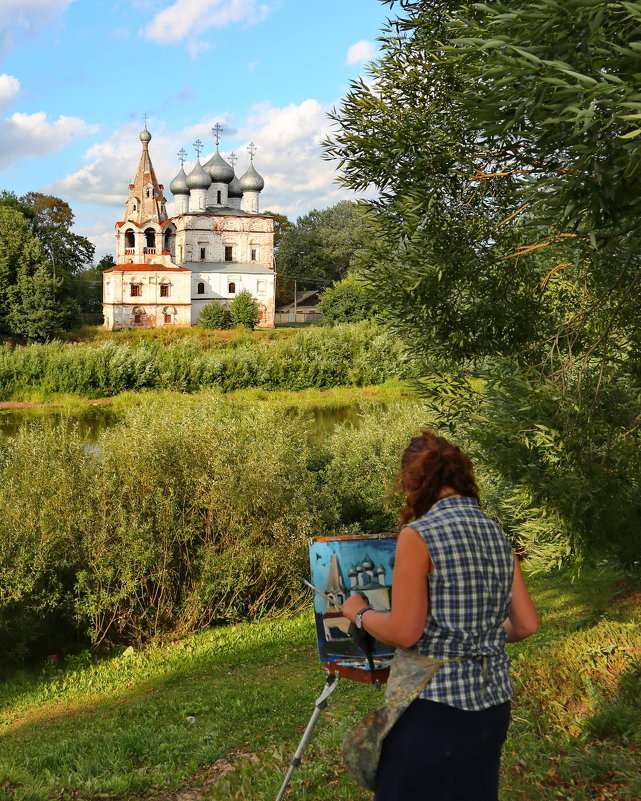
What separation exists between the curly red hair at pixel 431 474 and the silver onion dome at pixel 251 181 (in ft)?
233

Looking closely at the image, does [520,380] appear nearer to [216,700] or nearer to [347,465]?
[216,700]

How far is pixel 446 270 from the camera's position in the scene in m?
8.49

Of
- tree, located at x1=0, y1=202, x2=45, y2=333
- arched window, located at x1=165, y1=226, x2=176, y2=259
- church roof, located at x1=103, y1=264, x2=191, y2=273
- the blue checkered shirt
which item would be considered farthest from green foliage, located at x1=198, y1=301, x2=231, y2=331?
the blue checkered shirt

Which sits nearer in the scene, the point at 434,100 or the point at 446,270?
the point at 446,270

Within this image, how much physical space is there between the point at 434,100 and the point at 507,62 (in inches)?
202

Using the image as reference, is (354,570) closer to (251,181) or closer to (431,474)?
(431,474)

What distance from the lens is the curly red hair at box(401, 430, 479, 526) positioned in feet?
10.1

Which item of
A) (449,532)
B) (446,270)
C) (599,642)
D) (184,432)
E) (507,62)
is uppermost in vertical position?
(507,62)

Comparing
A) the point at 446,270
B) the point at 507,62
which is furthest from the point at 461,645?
the point at 446,270

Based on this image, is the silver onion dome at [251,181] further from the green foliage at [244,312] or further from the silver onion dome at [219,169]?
the green foliage at [244,312]

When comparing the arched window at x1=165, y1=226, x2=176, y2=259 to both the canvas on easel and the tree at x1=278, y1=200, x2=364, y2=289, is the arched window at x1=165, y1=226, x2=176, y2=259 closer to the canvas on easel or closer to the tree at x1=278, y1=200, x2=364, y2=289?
the tree at x1=278, y1=200, x2=364, y2=289

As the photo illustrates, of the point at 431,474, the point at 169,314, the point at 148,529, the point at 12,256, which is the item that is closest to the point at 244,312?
the point at 169,314

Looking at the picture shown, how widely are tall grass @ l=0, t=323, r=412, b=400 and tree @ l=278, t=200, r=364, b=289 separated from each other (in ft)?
91.7

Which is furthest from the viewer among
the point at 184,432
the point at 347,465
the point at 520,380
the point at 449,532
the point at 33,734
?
the point at 347,465
